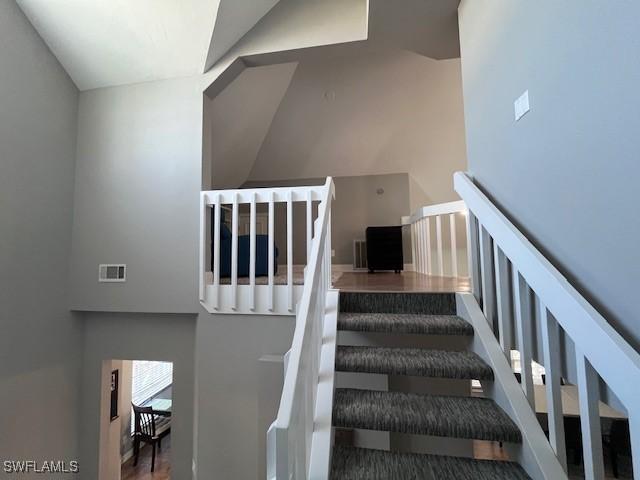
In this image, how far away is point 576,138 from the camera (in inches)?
43.3

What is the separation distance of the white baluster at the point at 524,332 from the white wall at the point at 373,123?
4.19 m

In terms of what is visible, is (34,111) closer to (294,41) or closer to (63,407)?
(294,41)

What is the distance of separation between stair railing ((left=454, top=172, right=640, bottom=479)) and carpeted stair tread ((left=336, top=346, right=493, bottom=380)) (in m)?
0.19

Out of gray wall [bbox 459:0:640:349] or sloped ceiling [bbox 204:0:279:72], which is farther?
sloped ceiling [bbox 204:0:279:72]

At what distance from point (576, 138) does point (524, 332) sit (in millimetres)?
812

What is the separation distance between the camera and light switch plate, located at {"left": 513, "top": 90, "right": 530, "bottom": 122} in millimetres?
1405

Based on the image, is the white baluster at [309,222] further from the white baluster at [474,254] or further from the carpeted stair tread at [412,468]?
the carpeted stair tread at [412,468]

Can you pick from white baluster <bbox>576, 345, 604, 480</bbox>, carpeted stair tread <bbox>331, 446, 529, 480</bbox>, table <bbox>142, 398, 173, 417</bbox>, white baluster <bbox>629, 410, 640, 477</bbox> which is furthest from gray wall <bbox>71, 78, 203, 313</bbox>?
table <bbox>142, 398, 173, 417</bbox>

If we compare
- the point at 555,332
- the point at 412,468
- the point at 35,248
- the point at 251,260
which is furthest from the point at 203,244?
the point at 555,332

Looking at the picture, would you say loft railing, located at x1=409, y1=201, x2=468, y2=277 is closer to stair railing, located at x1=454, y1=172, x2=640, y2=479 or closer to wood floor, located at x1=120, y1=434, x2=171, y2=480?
stair railing, located at x1=454, y1=172, x2=640, y2=479

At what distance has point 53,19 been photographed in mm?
2773

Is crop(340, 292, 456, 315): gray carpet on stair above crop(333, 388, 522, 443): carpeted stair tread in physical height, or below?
above

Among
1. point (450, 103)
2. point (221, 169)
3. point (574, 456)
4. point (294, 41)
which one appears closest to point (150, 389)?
point (221, 169)

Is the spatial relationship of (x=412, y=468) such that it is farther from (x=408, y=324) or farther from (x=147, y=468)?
(x=147, y=468)
